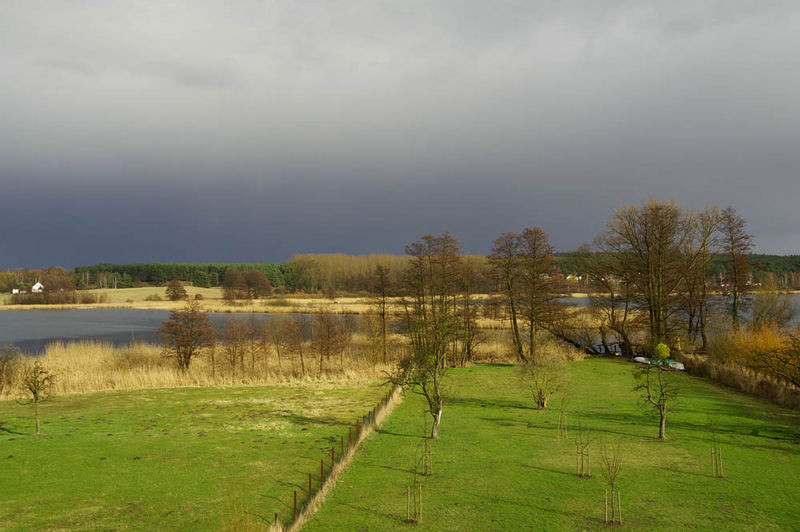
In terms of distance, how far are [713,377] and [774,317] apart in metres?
11.9

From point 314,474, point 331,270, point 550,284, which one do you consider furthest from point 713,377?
point 331,270

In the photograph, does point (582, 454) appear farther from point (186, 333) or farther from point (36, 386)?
point (186, 333)

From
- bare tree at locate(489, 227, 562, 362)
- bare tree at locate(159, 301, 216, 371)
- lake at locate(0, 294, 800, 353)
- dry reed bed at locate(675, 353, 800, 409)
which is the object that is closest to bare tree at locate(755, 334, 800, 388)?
dry reed bed at locate(675, 353, 800, 409)

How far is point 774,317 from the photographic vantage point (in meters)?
33.2

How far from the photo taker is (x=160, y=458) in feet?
44.1

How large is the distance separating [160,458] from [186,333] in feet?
64.8

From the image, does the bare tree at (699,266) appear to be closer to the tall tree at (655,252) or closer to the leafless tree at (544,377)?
the tall tree at (655,252)

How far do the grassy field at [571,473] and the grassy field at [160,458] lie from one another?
6.23ft

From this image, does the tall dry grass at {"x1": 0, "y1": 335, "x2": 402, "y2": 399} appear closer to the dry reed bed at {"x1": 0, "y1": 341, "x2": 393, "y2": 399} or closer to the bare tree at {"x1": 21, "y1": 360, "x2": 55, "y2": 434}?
the dry reed bed at {"x1": 0, "y1": 341, "x2": 393, "y2": 399}

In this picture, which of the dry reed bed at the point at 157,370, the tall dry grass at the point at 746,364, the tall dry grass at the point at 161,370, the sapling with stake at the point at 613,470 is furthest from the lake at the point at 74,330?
the sapling with stake at the point at 613,470

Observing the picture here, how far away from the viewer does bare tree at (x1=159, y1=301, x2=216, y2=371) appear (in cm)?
3162

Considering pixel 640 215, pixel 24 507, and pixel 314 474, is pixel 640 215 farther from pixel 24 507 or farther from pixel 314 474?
pixel 24 507

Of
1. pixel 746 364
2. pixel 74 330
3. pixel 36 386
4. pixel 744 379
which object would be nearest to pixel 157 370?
pixel 36 386

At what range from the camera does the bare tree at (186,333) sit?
3162cm
